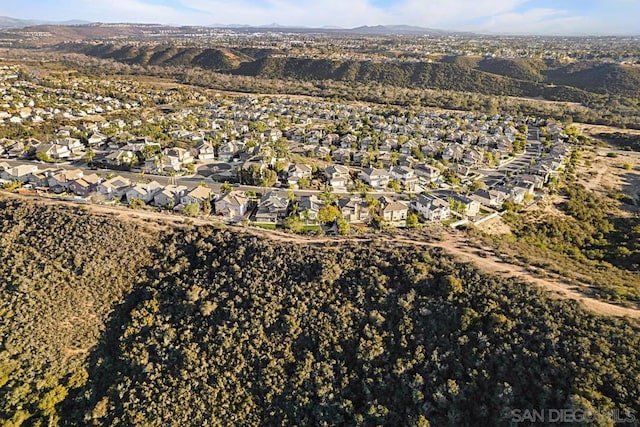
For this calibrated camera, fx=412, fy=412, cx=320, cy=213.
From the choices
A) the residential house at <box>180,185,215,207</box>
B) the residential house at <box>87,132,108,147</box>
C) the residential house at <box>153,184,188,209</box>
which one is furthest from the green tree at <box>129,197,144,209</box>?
the residential house at <box>87,132,108,147</box>

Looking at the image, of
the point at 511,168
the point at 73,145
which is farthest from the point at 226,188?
the point at 511,168

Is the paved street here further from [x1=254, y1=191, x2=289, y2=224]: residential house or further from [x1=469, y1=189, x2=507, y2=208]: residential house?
[x1=254, y1=191, x2=289, y2=224]: residential house

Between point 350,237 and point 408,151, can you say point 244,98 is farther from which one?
point 350,237

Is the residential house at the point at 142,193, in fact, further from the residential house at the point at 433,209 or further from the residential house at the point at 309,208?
the residential house at the point at 433,209

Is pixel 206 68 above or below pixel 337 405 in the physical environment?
above

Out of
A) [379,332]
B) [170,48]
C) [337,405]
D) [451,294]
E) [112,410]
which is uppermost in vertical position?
[170,48]

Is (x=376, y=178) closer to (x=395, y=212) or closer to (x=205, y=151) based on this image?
(x=395, y=212)

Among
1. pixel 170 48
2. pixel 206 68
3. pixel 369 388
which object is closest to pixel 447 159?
pixel 369 388
